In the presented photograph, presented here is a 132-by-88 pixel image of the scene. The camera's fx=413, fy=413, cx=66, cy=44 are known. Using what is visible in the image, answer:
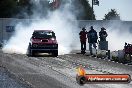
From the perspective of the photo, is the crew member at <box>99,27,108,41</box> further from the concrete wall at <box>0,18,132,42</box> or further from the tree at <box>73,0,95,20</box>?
the tree at <box>73,0,95,20</box>

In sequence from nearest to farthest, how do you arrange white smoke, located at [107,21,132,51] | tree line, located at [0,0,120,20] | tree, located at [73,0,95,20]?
white smoke, located at [107,21,132,51] < tree line, located at [0,0,120,20] < tree, located at [73,0,95,20]

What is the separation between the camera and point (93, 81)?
436 centimetres

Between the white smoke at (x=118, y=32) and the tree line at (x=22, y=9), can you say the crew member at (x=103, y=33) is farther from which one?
the tree line at (x=22, y=9)

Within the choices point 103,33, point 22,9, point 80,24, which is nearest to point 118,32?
point 80,24

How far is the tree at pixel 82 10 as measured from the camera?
352 feet

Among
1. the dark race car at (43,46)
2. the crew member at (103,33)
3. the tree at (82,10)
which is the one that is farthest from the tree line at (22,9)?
the dark race car at (43,46)

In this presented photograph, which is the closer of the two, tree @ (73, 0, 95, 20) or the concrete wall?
the concrete wall

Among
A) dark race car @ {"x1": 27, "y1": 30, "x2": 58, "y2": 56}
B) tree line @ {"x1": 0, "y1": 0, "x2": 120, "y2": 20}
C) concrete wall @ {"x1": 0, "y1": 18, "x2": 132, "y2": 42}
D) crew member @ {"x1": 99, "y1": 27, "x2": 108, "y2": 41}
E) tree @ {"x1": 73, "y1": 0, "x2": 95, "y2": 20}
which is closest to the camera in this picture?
dark race car @ {"x1": 27, "y1": 30, "x2": 58, "y2": 56}

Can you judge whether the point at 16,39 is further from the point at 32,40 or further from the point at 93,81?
the point at 93,81

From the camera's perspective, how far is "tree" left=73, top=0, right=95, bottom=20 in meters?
107

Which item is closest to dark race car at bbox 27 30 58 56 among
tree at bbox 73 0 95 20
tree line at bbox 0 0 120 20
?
tree line at bbox 0 0 120 20

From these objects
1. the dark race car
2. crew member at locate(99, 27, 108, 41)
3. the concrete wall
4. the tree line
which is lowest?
the dark race car

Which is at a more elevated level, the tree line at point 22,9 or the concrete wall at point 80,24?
the tree line at point 22,9

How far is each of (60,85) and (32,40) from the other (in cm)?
1440
